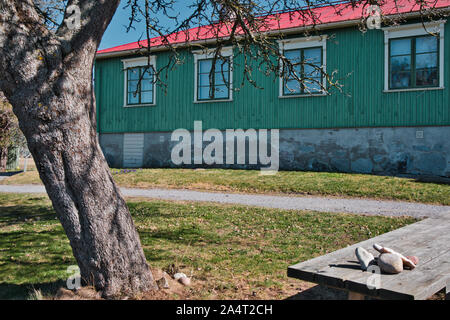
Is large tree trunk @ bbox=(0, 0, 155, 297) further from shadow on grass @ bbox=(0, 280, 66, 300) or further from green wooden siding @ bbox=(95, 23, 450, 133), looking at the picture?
green wooden siding @ bbox=(95, 23, 450, 133)

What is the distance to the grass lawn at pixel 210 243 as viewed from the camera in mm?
4199

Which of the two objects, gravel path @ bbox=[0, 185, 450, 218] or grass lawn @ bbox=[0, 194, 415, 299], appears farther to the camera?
gravel path @ bbox=[0, 185, 450, 218]

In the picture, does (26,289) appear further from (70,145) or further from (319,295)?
(319,295)

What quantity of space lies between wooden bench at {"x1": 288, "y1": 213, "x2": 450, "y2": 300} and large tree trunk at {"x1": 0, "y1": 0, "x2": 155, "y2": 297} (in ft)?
5.17

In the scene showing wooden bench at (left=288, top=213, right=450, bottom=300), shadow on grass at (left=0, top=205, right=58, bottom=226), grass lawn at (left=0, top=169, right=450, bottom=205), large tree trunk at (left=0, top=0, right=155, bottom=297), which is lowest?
shadow on grass at (left=0, top=205, right=58, bottom=226)

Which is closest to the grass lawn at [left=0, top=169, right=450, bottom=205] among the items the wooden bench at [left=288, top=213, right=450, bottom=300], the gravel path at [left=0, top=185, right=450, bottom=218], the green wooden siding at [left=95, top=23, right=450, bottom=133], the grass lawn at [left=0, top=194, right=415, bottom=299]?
the gravel path at [left=0, top=185, right=450, bottom=218]

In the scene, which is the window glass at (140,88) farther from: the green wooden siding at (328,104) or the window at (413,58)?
the window at (413,58)

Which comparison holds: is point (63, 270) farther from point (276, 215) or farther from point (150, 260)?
point (276, 215)

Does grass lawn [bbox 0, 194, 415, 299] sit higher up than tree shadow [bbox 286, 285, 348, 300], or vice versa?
grass lawn [bbox 0, 194, 415, 299]

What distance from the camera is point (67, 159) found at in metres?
3.53

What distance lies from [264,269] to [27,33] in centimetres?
339

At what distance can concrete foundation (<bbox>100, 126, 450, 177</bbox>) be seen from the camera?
13.4m

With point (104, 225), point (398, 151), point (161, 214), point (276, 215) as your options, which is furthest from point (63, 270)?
point (398, 151)
